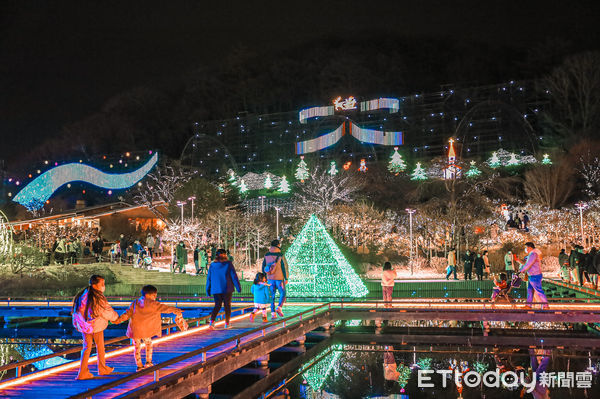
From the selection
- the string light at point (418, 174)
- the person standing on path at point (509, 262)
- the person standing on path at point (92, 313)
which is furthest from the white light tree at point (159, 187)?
the person standing on path at point (92, 313)

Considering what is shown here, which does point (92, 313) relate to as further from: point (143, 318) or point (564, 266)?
point (564, 266)

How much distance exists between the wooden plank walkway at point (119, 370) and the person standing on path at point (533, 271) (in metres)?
6.00

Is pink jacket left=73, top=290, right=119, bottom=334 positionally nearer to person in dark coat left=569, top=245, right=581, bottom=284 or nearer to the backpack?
the backpack

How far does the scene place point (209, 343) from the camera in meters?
10.1

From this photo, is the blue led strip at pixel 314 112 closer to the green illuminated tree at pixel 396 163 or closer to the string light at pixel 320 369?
the green illuminated tree at pixel 396 163

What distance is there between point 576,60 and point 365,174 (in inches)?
745

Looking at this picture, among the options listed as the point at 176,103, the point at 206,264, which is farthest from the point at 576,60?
the point at 176,103

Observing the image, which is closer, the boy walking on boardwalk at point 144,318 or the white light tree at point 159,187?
the boy walking on boardwalk at point 144,318

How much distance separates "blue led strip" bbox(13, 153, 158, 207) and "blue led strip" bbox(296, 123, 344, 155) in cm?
1381

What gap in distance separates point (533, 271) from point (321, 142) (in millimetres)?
43940

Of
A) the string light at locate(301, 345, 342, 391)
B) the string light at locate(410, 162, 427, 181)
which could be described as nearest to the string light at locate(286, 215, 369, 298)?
the string light at locate(301, 345, 342, 391)

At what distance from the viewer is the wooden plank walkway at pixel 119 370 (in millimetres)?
7012

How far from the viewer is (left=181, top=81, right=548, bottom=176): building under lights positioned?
49.5 meters

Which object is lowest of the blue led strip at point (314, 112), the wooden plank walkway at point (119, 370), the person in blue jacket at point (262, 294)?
the wooden plank walkway at point (119, 370)
